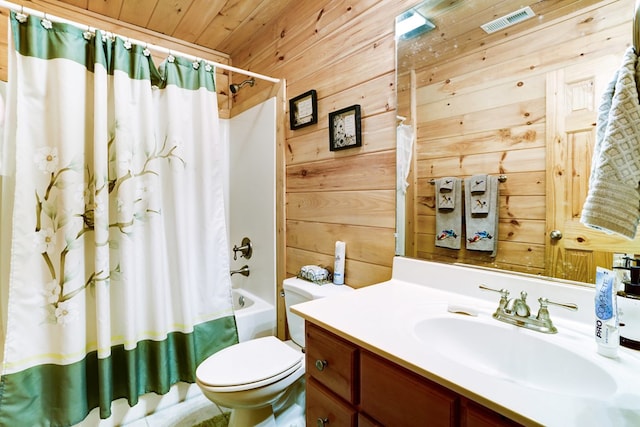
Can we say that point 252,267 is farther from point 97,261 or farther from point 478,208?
point 478,208

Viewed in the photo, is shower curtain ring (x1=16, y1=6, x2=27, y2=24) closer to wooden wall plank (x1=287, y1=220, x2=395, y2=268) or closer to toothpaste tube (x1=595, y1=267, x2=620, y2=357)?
wooden wall plank (x1=287, y1=220, x2=395, y2=268)

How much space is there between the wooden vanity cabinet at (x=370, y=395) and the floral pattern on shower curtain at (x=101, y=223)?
0.93 m

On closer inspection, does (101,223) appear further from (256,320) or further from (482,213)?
(482,213)

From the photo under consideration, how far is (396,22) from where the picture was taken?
1306 mm

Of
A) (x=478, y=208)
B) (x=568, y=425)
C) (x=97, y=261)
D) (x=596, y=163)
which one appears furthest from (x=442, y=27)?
(x=97, y=261)

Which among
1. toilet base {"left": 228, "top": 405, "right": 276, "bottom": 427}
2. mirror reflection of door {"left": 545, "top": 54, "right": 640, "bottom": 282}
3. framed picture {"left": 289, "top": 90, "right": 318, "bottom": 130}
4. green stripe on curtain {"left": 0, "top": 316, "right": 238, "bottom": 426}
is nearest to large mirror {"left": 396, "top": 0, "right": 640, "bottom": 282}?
mirror reflection of door {"left": 545, "top": 54, "right": 640, "bottom": 282}

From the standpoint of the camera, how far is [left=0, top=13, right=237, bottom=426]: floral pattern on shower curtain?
125 centimetres

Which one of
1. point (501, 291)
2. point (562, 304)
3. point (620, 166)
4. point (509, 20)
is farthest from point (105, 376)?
point (509, 20)

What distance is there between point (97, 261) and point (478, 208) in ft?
5.13

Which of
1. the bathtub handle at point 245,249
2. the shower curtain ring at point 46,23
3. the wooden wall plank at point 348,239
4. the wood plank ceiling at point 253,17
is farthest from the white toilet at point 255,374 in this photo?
the shower curtain ring at point 46,23

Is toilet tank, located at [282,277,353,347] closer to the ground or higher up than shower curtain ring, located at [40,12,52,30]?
closer to the ground

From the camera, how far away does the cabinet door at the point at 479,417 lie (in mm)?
545

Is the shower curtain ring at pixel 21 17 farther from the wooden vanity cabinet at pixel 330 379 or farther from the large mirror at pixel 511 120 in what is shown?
the wooden vanity cabinet at pixel 330 379

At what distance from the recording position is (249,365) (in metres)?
1.29
